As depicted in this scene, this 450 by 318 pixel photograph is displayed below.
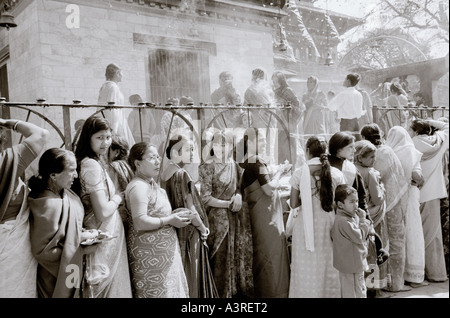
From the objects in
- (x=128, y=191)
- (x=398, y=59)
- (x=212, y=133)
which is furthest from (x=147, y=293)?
(x=398, y=59)

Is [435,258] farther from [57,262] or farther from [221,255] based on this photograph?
[57,262]

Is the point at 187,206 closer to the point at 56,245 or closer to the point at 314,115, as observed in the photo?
the point at 56,245

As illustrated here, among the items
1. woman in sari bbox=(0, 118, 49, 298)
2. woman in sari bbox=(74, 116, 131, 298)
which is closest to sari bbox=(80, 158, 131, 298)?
woman in sari bbox=(74, 116, 131, 298)

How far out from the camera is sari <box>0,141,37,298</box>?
2287mm

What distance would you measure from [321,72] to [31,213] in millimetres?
4947

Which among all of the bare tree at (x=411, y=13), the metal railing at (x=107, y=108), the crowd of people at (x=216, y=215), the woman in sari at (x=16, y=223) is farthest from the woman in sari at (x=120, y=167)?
the bare tree at (x=411, y=13)

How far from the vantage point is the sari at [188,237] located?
9.51ft

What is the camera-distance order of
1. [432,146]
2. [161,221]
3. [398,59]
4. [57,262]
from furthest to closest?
[398,59], [432,146], [161,221], [57,262]

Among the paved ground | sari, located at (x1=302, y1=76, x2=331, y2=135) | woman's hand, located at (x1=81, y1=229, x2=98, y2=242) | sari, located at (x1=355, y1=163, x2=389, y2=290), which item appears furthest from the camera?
sari, located at (x1=302, y1=76, x2=331, y2=135)

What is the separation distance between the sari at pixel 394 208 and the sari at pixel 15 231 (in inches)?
116

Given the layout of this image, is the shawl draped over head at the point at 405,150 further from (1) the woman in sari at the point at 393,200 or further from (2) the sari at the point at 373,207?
(2) the sari at the point at 373,207

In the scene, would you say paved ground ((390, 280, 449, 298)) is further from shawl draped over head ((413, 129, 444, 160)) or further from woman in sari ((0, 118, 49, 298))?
woman in sari ((0, 118, 49, 298))

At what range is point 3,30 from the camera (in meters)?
4.21

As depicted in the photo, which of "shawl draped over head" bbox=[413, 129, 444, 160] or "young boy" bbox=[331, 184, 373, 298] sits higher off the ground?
"shawl draped over head" bbox=[413, 129, 444, 160]
